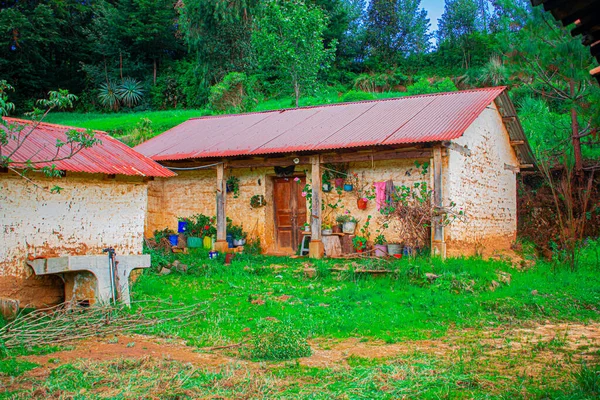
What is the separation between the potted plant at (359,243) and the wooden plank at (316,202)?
→ 3.07 feet

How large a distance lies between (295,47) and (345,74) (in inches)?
517

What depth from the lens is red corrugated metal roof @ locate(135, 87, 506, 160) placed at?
14.2m

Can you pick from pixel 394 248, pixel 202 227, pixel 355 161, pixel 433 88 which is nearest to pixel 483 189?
pixel 394 248

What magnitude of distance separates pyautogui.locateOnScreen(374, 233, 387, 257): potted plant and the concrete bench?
678 cm

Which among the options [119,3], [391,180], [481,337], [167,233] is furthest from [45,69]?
[481,337]

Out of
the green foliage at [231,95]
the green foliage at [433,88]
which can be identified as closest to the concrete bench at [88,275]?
the green foliage at [231,95]

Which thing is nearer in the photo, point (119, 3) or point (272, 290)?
point (272, 290)

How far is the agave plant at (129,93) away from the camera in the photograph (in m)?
40.9

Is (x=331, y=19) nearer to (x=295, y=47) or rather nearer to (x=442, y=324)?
(x=295, y=47)

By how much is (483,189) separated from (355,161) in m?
3.85

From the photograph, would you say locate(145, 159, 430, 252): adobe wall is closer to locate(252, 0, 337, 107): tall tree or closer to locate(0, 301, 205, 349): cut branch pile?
locate(0, 301, 205, 349): cut branch pile

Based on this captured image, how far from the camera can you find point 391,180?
48.5 feet

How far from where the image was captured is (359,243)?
14.9 m

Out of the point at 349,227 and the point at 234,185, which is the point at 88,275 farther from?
the point at 234,185
